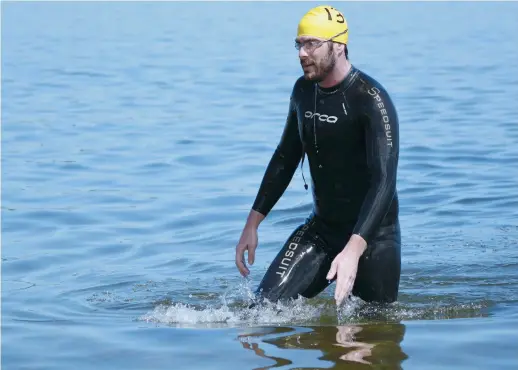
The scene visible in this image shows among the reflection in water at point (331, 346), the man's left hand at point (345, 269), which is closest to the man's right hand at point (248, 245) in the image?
the reflection in water at point (331, 346)

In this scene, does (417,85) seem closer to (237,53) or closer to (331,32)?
(237,53)

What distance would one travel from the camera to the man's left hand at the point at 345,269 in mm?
5938

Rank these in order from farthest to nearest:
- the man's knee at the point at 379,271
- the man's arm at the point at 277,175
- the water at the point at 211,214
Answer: the man's arm at the point at 277,175, the man's knee at the point at 379,271, the water at the point at 211,214

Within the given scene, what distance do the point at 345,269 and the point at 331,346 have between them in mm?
639

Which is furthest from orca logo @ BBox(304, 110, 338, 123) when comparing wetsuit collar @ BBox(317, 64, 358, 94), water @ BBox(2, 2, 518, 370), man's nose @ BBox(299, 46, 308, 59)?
water @ BBox(2, 2, 518, 370)

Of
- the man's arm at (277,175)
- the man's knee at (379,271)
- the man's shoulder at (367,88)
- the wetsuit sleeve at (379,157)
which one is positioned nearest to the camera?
the wetsuit sleeve at (379,157)

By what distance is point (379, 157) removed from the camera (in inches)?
253

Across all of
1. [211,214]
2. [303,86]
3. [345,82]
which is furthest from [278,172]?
[211,214]

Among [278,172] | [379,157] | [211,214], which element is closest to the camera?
[379,157]

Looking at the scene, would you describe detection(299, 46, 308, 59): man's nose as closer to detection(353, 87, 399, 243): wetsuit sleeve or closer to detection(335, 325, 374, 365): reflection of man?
detection(353, 87, 399, 243): wetsuit sleeve

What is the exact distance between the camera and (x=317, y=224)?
7055 millimetres

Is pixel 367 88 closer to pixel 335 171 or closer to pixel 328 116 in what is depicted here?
pixel 328 116

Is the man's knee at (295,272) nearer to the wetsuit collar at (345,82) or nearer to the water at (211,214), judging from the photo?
the water at (211,214)

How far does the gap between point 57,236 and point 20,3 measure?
43.4 m
